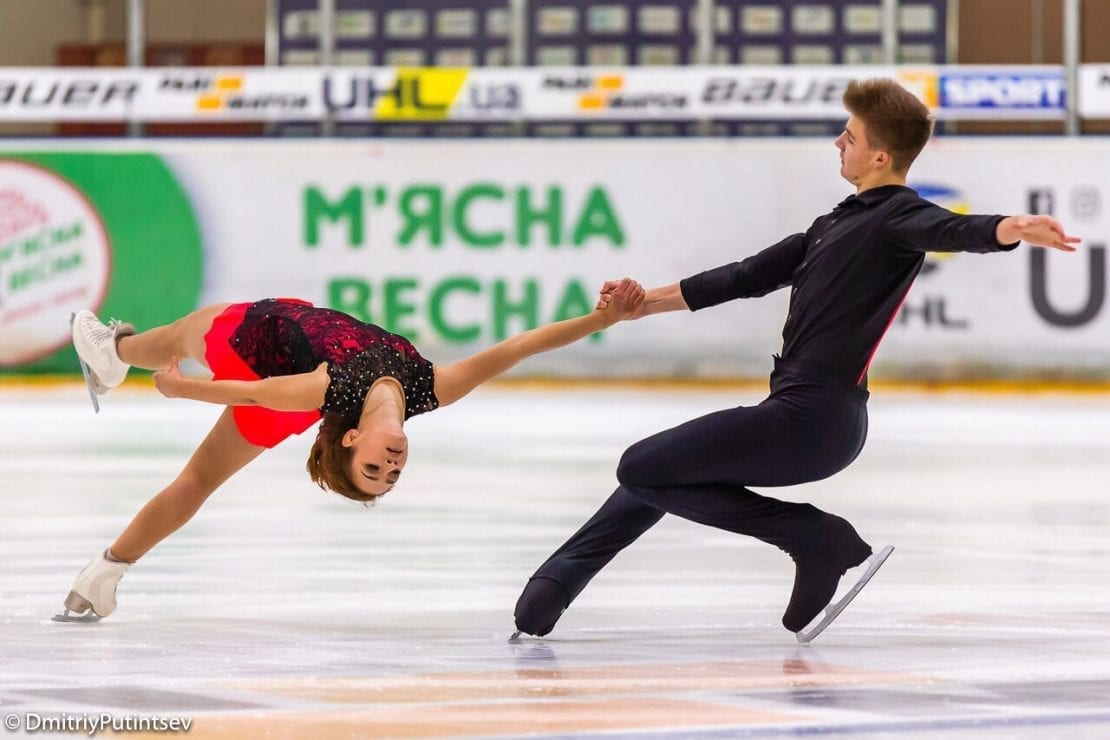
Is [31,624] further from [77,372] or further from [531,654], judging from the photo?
[77,372]

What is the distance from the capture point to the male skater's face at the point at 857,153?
4.20 metres

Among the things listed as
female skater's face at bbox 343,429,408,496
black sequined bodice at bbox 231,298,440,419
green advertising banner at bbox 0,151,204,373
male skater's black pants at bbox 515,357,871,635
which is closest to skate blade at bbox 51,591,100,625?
black sequined bodice at bbox 231,298,440,419

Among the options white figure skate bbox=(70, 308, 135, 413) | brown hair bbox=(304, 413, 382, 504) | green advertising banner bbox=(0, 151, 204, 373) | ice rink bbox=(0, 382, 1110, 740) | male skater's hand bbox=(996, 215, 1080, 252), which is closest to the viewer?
ice rink bbox=(0, 382, 1110, 740)

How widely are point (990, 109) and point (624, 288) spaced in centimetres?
969

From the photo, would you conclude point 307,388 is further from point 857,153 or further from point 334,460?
point 857,153

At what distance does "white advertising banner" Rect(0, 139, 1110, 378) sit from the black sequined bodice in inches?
345

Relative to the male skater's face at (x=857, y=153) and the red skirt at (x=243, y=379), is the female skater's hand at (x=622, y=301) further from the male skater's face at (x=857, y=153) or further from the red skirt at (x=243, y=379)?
the red skirt at (x=243, y=379)

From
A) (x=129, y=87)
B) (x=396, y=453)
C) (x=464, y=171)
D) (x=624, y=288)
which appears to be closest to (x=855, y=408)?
(x=624, y=288)

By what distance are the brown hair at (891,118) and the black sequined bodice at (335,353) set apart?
1115 millimetres

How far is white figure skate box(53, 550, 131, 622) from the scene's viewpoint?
451cm

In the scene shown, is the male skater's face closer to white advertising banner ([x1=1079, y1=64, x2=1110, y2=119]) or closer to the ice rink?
the ice rink

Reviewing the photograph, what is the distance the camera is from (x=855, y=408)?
4.14 meters

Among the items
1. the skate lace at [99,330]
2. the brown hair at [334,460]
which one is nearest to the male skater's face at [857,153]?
the brown hair at [334,460]

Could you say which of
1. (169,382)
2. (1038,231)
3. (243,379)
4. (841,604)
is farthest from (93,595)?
(1038,231)
